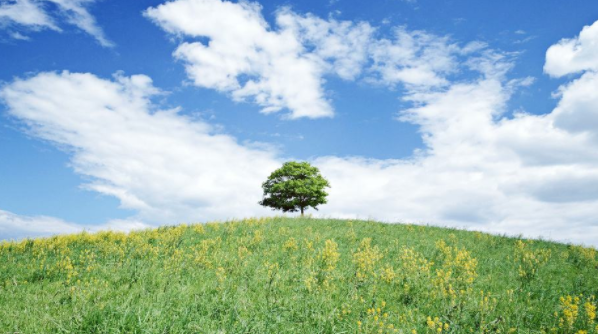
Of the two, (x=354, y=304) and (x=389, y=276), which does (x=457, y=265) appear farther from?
(x=354, y=304)

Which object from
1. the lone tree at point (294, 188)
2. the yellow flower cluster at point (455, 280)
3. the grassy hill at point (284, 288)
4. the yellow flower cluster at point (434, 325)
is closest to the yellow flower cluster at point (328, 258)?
the grassy hill at point (284, 288)

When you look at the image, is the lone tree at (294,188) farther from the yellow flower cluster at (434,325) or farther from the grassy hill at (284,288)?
the yellow flower cluster at (434,325)

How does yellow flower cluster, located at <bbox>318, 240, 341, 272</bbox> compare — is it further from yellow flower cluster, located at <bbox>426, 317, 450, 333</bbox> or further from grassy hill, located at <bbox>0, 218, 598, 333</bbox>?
yellow flower cluster, located at <bbox>426, 317, 450, 333</bbox>

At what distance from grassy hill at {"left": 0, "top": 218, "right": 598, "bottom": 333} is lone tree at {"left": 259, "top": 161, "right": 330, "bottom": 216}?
23.0m

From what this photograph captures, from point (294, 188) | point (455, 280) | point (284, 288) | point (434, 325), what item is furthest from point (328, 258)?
point (294, 188)

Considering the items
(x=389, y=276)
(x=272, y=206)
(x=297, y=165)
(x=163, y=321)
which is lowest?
(x=163, y=321)

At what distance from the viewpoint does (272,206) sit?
39156mm

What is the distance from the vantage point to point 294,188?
37.2 metres

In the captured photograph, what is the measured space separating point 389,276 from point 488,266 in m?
5.05

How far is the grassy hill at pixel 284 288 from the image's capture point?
5914 millimetres

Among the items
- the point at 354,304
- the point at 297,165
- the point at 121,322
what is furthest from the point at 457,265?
the point at 297,165

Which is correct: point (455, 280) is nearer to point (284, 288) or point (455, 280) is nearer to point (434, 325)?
point (434, 325)

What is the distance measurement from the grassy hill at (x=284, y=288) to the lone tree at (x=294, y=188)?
75.4 ft

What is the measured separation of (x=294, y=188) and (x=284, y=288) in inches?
1160
